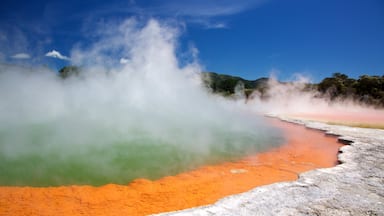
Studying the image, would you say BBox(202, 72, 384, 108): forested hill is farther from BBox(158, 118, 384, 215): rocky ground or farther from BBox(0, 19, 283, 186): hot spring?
BBox(158, 118, 384, 215): rocky ground

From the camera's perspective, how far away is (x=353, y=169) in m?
4.64

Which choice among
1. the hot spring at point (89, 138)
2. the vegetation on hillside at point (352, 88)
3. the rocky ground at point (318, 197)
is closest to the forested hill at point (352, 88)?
the vegetation on hillside at point (352, 88)

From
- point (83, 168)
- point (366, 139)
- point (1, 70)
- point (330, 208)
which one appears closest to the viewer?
point (330, 208)

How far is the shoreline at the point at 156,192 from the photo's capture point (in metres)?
3.57

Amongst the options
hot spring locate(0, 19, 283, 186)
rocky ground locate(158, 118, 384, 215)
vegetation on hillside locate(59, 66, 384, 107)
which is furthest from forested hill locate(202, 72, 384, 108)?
rocky ground locate(158, 118, 384, 215)

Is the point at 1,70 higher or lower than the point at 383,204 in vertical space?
higher

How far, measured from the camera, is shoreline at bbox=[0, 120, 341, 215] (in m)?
3.57

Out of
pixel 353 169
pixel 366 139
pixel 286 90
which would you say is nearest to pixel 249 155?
pixel 353 169

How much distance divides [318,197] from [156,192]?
A: 102 inches

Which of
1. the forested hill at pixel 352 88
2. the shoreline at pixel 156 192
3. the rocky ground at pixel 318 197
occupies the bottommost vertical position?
the shoreline at pixel 156 192

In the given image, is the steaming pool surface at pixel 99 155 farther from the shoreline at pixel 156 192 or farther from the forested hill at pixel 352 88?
the forested hill at pixel 352 88

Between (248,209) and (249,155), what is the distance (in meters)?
3.97

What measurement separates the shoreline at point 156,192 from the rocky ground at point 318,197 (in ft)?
1.92

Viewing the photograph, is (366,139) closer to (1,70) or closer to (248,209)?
(248,209)
